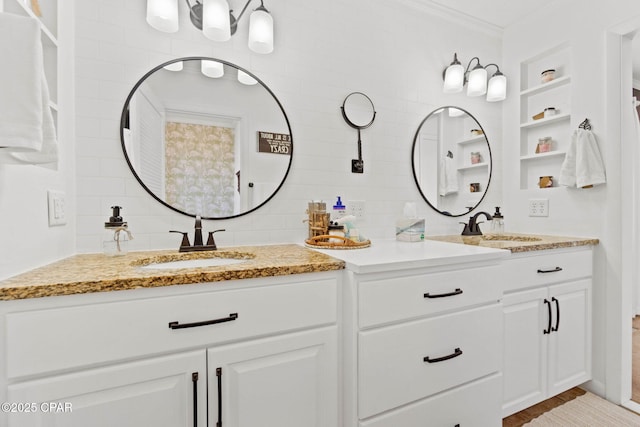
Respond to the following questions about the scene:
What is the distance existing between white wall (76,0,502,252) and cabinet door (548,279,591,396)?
751mm

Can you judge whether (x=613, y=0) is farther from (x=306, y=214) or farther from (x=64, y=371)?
(x=64, y=371)

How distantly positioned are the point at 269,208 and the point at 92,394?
107cm

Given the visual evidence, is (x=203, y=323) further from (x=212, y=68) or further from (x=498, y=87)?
(x=498, y=87)

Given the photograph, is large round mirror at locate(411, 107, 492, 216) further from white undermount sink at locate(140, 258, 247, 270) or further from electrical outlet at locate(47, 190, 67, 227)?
electrical outlet at locate(47, 190, 67, 227)

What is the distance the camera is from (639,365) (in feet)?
7.02

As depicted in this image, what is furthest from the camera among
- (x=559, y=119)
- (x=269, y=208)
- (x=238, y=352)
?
(x=559, y=119)

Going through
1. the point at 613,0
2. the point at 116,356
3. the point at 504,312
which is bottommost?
the point at 504,312

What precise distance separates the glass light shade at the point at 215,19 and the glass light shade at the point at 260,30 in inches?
5.2

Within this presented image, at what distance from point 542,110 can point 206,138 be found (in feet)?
7.74

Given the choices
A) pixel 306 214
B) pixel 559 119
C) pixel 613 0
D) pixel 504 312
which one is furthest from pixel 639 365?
pixel 306 214

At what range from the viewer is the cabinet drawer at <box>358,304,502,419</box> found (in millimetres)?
1150

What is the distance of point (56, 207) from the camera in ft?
3.89

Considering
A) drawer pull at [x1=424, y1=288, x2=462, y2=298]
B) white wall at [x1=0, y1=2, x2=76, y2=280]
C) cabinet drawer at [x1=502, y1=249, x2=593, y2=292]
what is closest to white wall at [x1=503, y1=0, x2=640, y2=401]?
cabinet drawer at [x1=502, y1=249, x2=593, y2=292]

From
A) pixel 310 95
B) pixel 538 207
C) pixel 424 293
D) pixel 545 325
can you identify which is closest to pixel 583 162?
pixel 538 207
